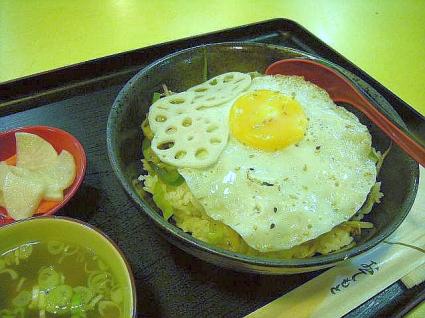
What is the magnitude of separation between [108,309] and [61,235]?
0.28 metres

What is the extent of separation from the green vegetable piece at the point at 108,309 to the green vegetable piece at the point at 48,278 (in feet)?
0.55

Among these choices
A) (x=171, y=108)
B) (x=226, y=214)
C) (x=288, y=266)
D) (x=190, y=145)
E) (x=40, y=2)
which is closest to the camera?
(x=288, y=266)

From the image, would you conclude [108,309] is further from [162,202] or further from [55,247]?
[162,202]

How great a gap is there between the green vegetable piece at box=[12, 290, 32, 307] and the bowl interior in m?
0.15

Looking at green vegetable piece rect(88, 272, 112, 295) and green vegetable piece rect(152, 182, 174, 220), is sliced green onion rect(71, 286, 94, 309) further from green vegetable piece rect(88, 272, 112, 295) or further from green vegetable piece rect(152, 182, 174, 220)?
green vegetable piece rect(152, 182, 174, 220)

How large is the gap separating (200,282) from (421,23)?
2.78m

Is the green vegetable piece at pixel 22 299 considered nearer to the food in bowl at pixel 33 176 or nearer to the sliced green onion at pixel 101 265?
the sliced green onion at pixel 101 265

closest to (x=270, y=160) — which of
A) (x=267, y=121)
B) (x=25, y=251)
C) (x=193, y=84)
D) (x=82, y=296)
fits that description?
(x=267, y=121)

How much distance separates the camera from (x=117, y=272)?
116cm

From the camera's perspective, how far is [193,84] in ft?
6.06

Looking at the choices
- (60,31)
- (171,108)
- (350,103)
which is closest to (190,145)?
(171,108)

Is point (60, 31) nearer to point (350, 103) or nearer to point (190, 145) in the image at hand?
point (190, 145)

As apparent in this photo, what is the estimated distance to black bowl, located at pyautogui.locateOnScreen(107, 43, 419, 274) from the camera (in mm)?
1149

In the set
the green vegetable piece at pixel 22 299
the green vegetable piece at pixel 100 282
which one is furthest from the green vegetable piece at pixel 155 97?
the green vegetable piece at pixel 22 299
